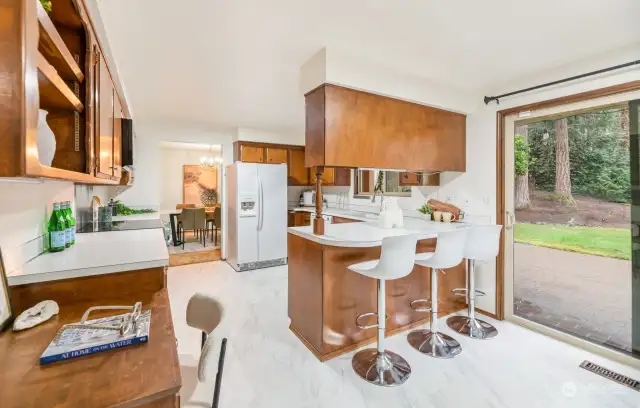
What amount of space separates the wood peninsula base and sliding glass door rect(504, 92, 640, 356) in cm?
103

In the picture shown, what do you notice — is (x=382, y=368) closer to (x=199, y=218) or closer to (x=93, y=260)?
(x=93, y=260)

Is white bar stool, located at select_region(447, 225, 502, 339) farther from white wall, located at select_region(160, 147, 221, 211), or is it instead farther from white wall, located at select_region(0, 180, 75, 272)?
white wall, located at select_region(160, 147, 221, 211)

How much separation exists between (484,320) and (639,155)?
6.13 ft

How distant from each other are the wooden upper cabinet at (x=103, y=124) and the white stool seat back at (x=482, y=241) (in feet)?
8.73

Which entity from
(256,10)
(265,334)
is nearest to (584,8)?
(256,10)

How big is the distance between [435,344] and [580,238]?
1575 millimetres

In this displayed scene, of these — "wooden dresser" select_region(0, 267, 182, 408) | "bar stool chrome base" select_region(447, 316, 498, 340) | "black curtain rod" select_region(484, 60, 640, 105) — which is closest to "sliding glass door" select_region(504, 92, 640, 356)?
"black curtain rod" select_region(484, 60, 640, 105)

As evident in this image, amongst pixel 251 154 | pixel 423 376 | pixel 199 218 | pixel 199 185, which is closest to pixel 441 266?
pixel 423 376

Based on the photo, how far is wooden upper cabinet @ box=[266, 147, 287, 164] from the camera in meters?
5.16

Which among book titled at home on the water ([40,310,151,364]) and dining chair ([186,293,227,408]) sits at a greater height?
book titled at home on the water ([40,310,151,364])

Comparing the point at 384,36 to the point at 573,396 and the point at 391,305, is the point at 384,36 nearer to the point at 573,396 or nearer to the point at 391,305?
the point at 391,305

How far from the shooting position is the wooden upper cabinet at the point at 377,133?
2.28m

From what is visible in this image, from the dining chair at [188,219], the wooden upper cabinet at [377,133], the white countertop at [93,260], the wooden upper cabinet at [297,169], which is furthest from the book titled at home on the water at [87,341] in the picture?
the dining chair at [188,219]

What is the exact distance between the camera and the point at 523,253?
2.97m
